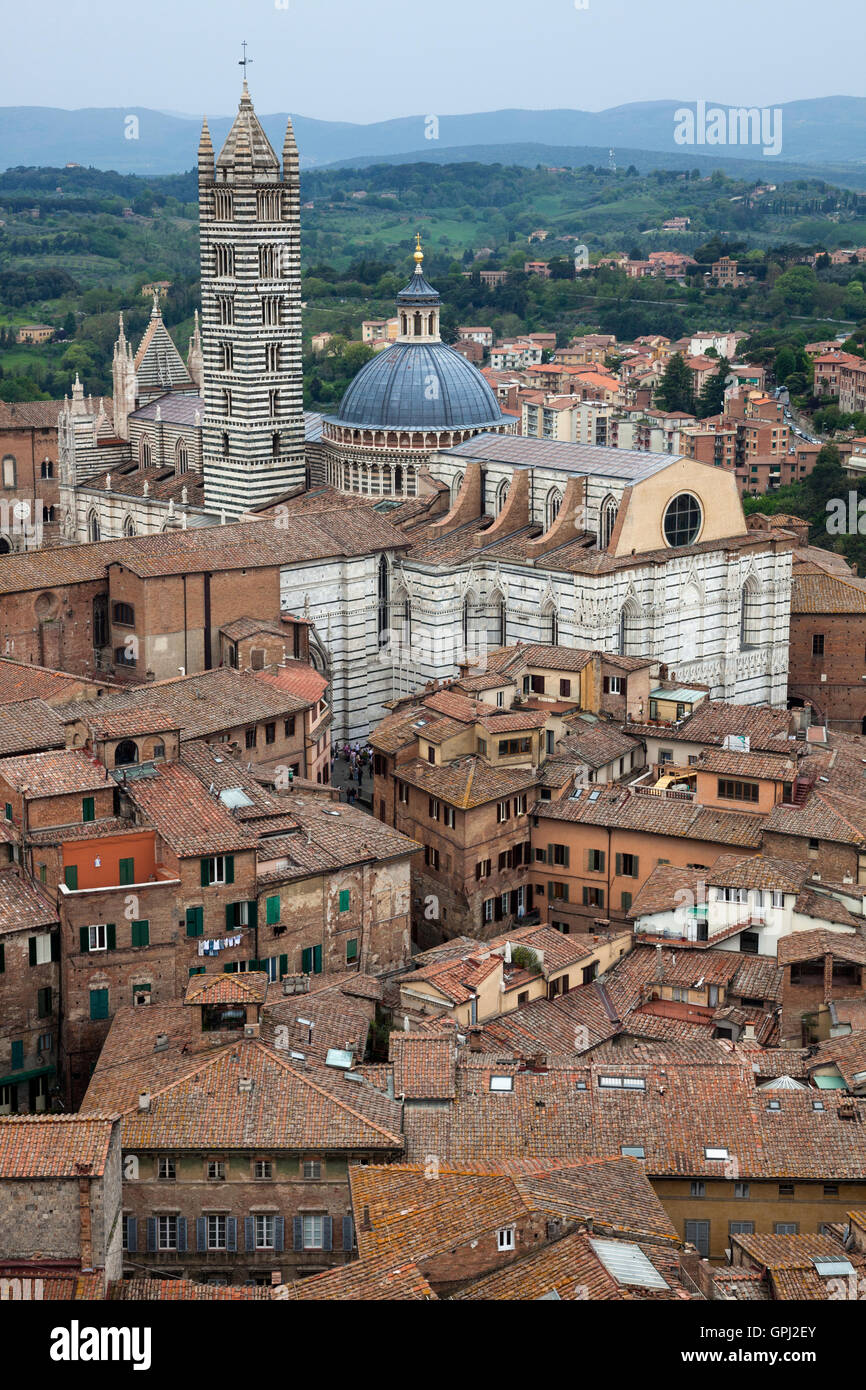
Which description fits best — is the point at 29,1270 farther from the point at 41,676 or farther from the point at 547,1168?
the point at 41,676

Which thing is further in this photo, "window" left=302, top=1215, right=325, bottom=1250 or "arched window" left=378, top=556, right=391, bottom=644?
"arched window" left=378, top=556, right=391, bottom=644

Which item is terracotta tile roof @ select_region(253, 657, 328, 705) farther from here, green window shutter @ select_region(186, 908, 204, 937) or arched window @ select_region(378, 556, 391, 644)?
green window shutter @ select_region(186, 908, 204, 937)

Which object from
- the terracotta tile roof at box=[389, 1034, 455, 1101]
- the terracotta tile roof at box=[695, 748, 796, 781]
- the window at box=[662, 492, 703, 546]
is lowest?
the terracotta tile roof at box=[389, 1034, 455, 1101]

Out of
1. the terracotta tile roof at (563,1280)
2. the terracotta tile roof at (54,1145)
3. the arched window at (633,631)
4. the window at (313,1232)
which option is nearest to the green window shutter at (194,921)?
the window at (313,1232)

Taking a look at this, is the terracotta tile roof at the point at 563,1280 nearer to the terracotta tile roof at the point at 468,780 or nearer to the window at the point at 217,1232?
the window at the point at 217,1232

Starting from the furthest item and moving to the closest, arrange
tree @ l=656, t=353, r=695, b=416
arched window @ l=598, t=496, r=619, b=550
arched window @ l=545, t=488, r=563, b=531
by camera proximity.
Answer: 1. tree @ l=656, t=353, r=695, b=416
2. arched window @ l=545, t=488, r=563, b=531
3. arched window @ l=598, t=496, r=619, b=550

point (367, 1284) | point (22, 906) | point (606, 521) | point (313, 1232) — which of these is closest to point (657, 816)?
point (606, 521)

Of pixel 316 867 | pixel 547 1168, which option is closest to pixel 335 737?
pixel 316 867

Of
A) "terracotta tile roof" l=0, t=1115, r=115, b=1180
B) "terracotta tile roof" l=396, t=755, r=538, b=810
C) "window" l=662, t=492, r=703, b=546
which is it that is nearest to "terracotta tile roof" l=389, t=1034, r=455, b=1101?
"terracotta tile roof" l=0, t=1115, r=115, b=1180
